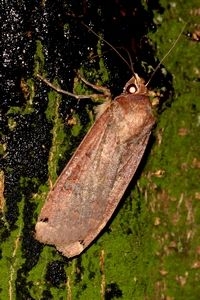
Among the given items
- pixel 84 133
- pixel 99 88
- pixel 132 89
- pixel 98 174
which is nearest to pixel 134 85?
pixel 132 89

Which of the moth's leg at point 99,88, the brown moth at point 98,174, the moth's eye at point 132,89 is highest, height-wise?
the moth's leg at point 99,88

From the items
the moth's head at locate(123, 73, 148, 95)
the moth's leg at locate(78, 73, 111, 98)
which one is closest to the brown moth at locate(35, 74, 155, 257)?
the moth's head at locate(123, 73, 148, 95)

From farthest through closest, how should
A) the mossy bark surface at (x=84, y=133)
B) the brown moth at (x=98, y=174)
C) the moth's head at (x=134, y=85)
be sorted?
the moth's head at (x=134, y=85) < the brown moth at (x=98, y=174) < the mossy bark surface at (x=84, y=133)

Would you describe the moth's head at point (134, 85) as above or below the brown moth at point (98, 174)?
above

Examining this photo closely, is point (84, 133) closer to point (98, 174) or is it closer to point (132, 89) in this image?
point (98, 174)

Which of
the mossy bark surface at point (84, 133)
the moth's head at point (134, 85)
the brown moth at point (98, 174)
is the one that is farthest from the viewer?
the moth's head at point (134, 85)

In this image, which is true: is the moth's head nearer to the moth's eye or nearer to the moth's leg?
the moth's eye

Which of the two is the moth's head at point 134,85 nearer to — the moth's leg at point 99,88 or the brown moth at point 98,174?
the brown moth at point 98,174

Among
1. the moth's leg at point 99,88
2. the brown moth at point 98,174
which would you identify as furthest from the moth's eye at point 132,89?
the moth's leg at point 99,88

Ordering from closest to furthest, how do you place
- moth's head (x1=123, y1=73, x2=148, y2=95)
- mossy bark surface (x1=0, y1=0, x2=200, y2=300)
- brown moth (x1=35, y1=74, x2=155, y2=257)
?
mossy bark surface (x1=0, y1=0, x2=200, y2=300)
brown moth (x1=35, y1=74, x2=155, y2=257)
moth's head (x1=123, y1=73, x2=148, y2=95)
